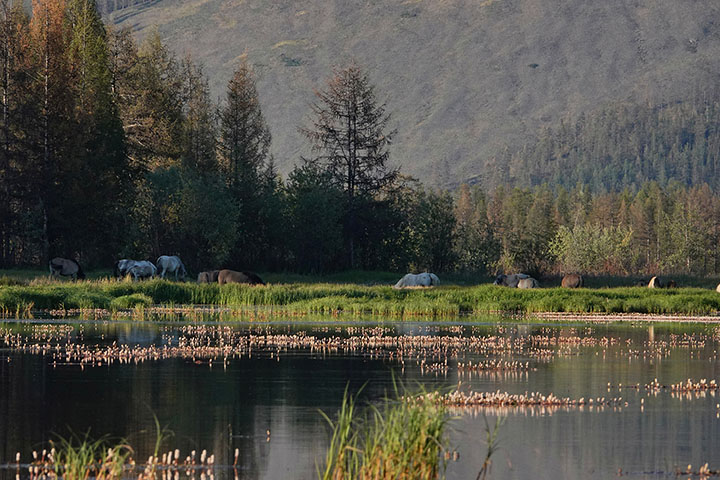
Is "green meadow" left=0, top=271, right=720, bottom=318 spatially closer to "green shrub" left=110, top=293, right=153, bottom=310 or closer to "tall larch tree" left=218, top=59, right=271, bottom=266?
"green shrub" left=110, top=293, right=153, bottom=310

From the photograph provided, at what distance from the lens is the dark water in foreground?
60.2ft

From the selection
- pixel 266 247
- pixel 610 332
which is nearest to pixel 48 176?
pixel 266 247

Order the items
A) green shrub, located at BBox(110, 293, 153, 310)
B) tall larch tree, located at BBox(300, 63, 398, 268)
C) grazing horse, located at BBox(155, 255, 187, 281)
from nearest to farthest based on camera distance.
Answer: green shrub, located at BBox(110, 293, 153, 310) → grazing horse, located at BBox(155, 255, 187, 281) → tall larch tree, located at BBox(300, 63, 398, 268)

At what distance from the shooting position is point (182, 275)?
72.9m

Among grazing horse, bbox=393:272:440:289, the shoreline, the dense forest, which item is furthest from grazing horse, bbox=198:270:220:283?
the shoreline

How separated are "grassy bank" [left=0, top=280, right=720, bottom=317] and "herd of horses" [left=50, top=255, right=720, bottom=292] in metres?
5.69

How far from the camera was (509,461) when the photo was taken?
18.1m

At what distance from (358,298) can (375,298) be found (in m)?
0.91

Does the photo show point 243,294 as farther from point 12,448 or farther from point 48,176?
point 12,448

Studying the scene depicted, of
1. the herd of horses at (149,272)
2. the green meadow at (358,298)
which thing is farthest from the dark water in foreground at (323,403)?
the herd of horses at (149,272)

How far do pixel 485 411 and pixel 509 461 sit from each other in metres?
4.66

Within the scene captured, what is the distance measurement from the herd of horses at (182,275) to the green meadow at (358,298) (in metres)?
4.94

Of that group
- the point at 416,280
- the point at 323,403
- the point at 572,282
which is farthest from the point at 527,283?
the point at 323,403

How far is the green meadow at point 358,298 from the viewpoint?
176 feet
